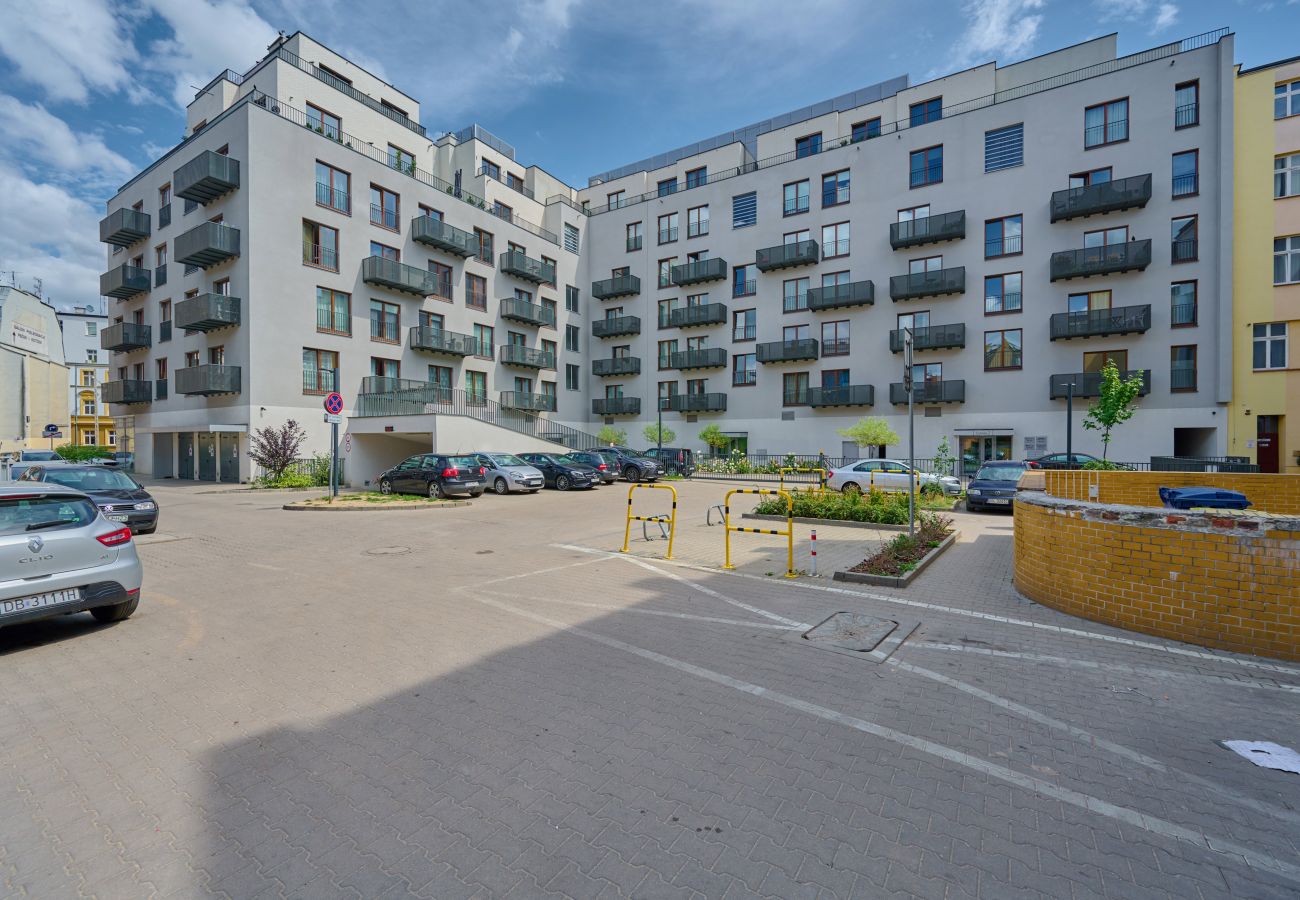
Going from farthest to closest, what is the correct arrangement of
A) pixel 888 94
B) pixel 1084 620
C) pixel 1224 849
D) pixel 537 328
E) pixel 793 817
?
pixel 537 328 → pixel 888 94 → pixel 1084 620 → pixel 793 817 → pixel 1224 849

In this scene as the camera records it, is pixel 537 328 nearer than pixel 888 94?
No

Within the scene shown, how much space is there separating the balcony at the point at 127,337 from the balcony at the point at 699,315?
31.7 meters

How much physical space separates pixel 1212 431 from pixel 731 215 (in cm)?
2902

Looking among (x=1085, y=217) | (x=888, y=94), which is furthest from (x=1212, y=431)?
(x=888, y=94)

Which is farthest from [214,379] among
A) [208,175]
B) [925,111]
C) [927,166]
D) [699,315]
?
[925,111]

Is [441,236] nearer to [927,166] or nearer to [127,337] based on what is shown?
[127,337]

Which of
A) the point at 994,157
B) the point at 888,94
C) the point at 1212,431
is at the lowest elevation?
the point at 1212,431

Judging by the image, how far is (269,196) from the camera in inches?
1075

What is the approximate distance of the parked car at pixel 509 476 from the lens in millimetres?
22172

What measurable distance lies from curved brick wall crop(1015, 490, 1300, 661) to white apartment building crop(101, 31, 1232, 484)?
2249cm

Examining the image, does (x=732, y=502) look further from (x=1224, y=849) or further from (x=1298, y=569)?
(x=1224, y=849)

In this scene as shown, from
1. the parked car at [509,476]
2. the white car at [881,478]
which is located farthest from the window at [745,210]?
the parked car at [509,476]

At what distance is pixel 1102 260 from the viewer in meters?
28.4

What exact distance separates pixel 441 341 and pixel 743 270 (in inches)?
807
